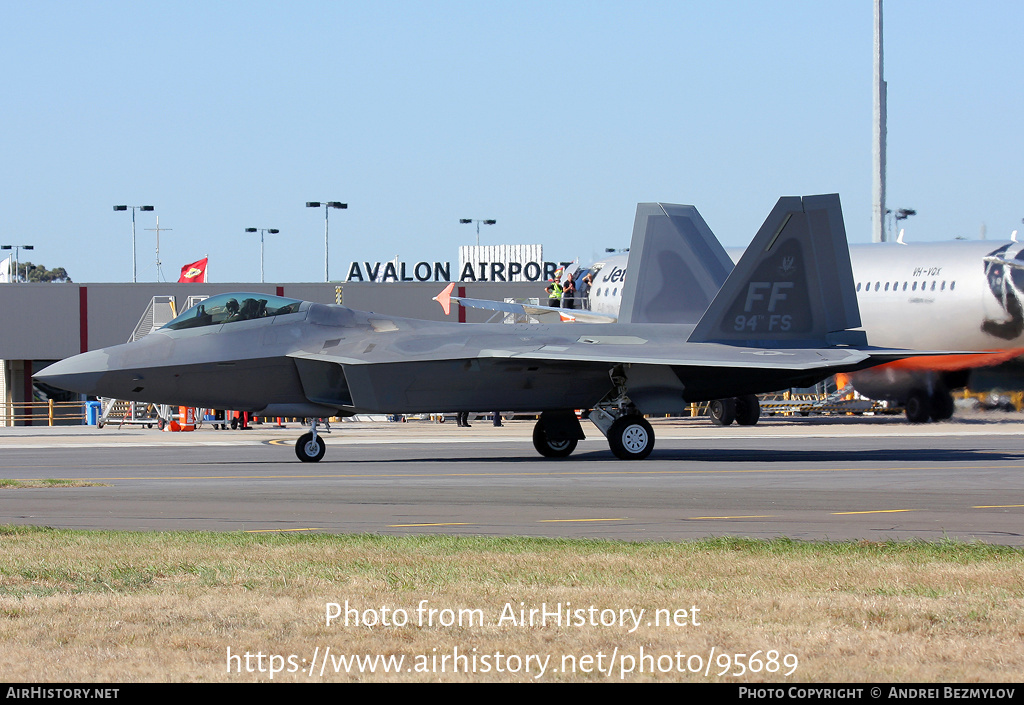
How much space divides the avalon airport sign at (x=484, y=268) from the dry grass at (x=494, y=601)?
6924cm

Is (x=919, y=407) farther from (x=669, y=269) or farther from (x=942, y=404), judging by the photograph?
(x=669, y=269)

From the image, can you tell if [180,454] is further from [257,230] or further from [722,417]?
[257,230]

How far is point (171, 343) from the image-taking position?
2072 cm

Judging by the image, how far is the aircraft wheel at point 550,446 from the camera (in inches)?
876

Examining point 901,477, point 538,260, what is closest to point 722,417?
point 901,477

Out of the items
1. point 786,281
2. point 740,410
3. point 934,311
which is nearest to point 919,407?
point 934,311

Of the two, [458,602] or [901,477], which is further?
[901,477]

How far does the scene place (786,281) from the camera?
71.0ft

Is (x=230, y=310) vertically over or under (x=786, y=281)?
under

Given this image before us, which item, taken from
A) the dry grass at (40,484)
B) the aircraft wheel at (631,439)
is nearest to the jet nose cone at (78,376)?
the dry grass at (40,484)

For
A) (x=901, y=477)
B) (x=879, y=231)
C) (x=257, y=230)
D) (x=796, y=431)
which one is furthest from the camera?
(x=257, y=230)

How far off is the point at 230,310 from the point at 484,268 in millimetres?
61318

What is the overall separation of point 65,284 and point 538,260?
35.2 meters
